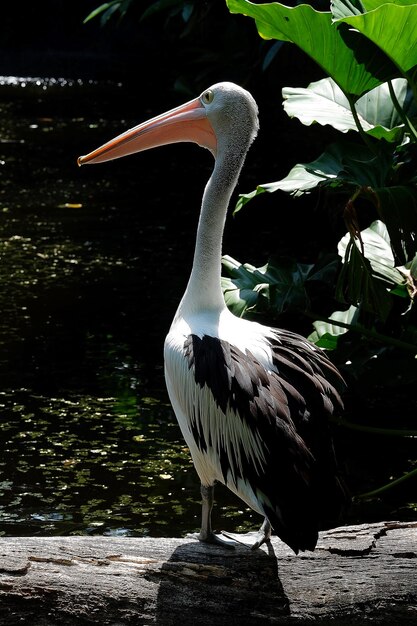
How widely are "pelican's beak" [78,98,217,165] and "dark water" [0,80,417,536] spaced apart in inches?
53.4

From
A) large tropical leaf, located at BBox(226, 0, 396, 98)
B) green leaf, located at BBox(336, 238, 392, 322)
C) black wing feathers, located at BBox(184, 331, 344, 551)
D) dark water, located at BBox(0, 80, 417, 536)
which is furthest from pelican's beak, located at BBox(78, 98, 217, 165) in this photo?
dark water, located at BBox(0, 80, 417, 536)

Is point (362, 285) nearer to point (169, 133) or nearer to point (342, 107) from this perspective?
point (169, 133)

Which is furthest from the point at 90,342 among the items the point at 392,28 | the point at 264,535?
the point at 264,535

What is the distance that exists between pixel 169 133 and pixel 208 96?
0.65 ft

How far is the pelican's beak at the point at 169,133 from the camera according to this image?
308 centimetres

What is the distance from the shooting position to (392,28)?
3182mm

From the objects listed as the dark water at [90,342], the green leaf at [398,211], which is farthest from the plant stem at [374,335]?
the dark water at [90,342]

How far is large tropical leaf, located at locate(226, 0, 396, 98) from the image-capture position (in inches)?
130

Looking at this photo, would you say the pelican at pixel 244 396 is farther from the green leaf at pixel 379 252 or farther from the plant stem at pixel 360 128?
the green leaf at pixel 379 252

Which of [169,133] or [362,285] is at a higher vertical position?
[169,133]

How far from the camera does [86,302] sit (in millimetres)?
6324

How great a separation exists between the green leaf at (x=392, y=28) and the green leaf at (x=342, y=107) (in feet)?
1.40

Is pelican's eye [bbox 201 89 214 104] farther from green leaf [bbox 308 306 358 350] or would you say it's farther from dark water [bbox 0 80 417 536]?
dark water [bbox 0 80 417 536]

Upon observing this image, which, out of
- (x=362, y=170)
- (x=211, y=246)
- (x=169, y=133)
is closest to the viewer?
(x=211, y=246)
